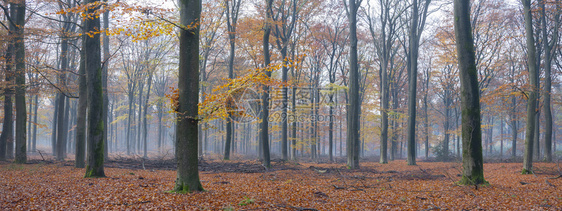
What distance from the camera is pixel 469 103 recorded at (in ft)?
24.6

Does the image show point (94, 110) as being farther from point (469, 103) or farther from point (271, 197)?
point (469, 103)

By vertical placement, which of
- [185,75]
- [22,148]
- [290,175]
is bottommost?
[290,175]

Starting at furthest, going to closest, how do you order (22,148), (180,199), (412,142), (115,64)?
(115,64)
(412,142)
(22,148)
(180,199)

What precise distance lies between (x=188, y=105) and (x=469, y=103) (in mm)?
6930

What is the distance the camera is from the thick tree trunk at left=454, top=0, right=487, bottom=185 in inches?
289

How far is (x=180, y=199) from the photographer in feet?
18.0

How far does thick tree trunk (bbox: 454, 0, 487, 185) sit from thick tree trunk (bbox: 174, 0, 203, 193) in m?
6.65

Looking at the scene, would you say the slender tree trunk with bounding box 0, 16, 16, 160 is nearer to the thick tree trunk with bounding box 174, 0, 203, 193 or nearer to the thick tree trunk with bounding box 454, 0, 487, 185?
the thick tree trunk with bounding box 174, 0, 203, 193

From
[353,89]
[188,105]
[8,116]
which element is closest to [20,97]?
[8,116]

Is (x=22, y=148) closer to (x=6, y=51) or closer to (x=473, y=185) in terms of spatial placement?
(x=6, y=51)

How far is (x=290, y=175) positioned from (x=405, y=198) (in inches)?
192

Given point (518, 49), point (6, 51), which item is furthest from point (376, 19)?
point (6, 51)

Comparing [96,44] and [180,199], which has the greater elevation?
[96,44]

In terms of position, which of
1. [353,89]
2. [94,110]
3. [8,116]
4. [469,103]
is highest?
[353,89]
